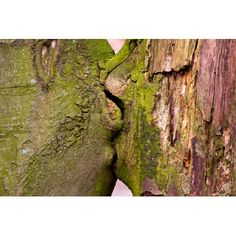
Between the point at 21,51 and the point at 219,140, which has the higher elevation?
the point at 21,51

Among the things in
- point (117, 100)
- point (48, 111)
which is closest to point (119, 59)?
point (117, 100)

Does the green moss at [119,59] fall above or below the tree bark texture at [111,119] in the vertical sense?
above

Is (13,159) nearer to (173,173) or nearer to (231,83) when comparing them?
(173,173)

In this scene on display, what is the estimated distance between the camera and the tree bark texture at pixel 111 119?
148 cm

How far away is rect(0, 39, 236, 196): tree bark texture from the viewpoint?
4.85 ft

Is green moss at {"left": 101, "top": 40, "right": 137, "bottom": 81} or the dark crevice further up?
green moss at {"left": 101, "top": 40, "right": 137, "bottom": 81}

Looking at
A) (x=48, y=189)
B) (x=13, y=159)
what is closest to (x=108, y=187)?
(x=48, y=189)

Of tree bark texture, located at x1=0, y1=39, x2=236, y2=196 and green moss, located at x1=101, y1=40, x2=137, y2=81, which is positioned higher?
green moss, located at x1=101, y1=40, x2=137, y2=81

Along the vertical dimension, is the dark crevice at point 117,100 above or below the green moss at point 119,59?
below

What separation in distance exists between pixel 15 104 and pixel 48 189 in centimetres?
25

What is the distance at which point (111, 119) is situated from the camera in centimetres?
153

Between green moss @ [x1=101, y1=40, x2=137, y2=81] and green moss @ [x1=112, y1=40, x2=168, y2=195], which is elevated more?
green moss @ [x1=101, y1=40, x2=137, y2=81]

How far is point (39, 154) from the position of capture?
153 centimetres

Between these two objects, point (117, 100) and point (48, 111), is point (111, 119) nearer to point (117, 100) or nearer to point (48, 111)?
point (117, 100)
